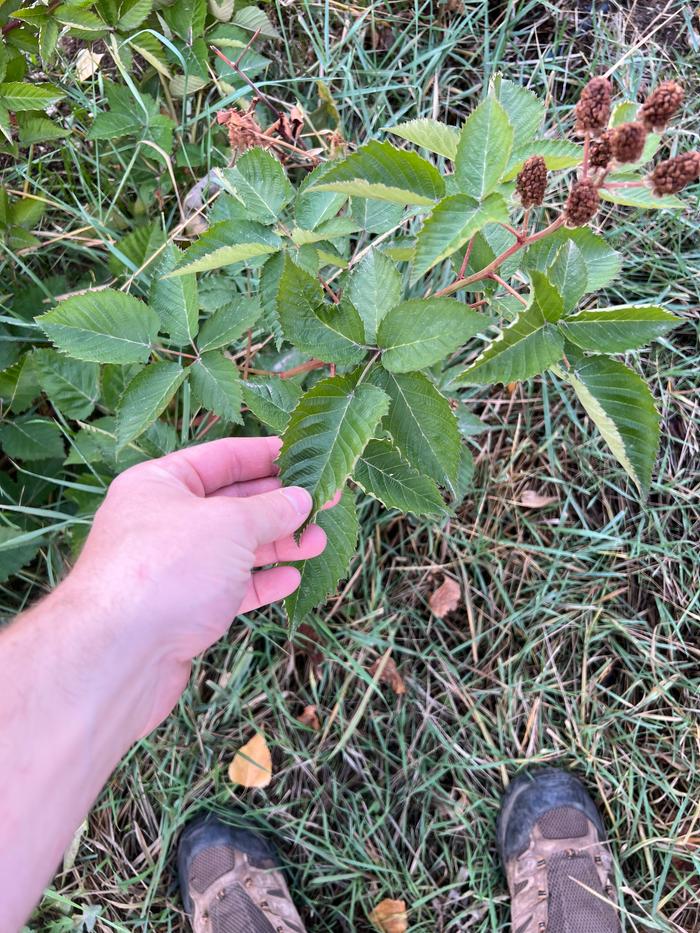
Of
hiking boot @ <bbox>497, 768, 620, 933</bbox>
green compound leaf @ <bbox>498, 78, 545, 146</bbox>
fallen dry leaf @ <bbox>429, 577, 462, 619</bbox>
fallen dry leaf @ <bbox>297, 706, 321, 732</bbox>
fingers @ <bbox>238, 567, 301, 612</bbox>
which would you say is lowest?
hiking boot @ <bbox>497, 768, 620, 933</bbox>

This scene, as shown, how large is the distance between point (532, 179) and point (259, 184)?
22.4 inches

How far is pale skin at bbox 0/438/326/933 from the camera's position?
109 cm

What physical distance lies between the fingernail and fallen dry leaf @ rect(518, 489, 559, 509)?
3.95 feet

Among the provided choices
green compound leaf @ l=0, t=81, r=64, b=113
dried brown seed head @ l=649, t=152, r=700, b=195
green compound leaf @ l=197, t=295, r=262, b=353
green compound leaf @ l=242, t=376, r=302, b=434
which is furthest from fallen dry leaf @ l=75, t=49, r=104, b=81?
dried brown seed head @ l=649, t=152, r=700, b=195

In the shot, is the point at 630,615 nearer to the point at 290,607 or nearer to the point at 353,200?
the point at 290,607

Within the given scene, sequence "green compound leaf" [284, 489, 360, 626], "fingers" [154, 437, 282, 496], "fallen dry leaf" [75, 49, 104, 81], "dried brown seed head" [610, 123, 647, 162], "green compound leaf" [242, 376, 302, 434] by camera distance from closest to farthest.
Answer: "dried brown seed head" [610, 123, 647, 162], "green compound leaf" [284, 489, 360, 626], "green compound leaf" [242, 376, 302, 434], "fingers" [154, 437, 282, 496], "fallen dry leaf" [75, 49, 104, 81]

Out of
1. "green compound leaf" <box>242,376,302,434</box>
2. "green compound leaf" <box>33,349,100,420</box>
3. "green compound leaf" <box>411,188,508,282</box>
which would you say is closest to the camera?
"green compound leaf" <box>411,188,508,282</box>

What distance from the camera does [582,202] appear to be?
909 millimetres

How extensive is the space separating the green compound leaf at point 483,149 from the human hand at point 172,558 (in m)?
0.54

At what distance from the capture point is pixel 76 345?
1346 millimetres

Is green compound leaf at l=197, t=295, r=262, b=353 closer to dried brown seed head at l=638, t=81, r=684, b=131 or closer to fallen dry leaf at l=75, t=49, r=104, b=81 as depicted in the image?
dried brown seed head at l=638, t=81, r=684, b=131

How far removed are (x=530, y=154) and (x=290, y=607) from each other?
849 mm

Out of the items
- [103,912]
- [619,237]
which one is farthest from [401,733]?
[619,237]

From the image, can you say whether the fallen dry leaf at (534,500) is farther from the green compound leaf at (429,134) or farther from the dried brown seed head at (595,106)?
the dried brown seed head at (595,106)
